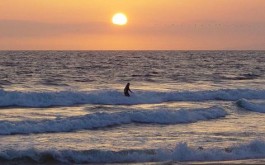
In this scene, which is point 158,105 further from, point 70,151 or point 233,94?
point 70,151

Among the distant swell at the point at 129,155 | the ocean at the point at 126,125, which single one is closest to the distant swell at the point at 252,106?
the ocean at the point at 126,125

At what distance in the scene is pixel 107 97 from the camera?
106ft

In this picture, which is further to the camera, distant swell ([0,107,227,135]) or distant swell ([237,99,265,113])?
distant swell ([237,99,265,113])

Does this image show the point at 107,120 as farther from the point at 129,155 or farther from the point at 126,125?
the point at 129,155

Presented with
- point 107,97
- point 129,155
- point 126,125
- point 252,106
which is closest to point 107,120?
point 126,125

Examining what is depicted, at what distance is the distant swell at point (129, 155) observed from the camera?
50.7ft

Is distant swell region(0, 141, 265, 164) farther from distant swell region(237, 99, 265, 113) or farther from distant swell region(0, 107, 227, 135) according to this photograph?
distant swell region(237, 99, 265, 113)

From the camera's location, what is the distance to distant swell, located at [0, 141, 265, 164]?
15.4m

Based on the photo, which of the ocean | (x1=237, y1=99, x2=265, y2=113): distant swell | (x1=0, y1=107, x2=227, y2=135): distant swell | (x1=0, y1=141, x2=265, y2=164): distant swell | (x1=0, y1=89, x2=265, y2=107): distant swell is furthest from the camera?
(x1=0, y1=89, x2=265, y2=107): distant swell

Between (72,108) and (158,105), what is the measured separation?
5048 millimetres

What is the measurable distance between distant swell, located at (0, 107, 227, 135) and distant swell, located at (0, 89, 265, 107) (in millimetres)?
6460

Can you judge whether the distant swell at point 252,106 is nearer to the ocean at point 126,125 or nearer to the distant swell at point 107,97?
the ocean at point 126,125

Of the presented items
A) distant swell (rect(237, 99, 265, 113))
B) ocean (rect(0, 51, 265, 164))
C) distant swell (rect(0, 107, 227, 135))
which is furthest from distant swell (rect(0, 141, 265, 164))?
distant swell (rect(237, 99, 265, 113))

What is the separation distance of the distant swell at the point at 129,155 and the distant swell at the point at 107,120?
3.91 metres
